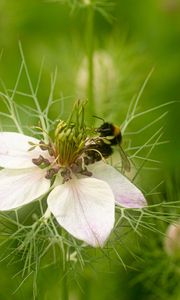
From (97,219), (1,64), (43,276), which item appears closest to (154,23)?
(1,64)

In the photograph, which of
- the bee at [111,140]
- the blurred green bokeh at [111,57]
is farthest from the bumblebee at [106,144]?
the blurred green bokeh at [111,57]

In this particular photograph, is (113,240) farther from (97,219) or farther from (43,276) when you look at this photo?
(43,276)

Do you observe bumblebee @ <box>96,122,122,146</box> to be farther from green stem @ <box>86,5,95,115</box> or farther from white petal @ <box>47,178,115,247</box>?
green stem @ <box>86,5,95,115</box>

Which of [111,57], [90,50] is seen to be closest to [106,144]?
[90,50]

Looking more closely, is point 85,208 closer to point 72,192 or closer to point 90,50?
point 72,192

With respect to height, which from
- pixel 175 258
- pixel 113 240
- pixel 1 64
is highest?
pixel 1 64

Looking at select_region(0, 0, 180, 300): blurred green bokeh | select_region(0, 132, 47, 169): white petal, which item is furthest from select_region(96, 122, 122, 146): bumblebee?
select_region(0, 0, 180, 300): blurred green bokeh
